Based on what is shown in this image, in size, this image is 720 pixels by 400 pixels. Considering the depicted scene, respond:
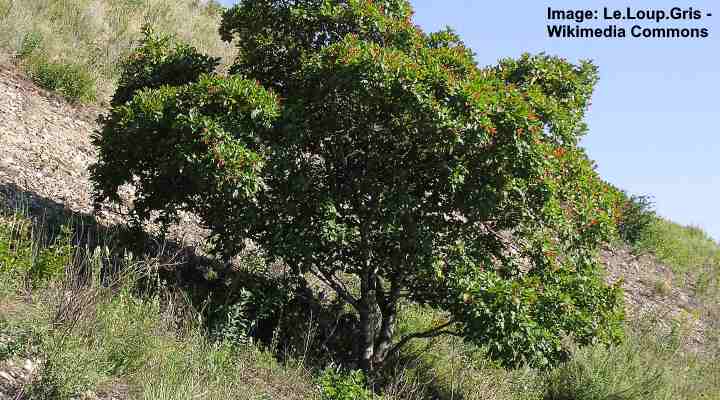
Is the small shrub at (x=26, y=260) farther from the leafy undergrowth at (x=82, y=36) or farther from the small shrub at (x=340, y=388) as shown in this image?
the leafy undergrowth at (x=82, y=36)

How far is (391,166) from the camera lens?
659 cm

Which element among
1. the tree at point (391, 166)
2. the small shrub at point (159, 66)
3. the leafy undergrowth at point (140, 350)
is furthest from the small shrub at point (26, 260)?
the small shrub at point (159, 66)

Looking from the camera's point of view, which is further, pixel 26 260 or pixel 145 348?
pixel 26 260

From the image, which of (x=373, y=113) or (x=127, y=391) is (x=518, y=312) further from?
(x=127, y=391)

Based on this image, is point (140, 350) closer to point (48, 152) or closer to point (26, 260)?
point (26, 260)

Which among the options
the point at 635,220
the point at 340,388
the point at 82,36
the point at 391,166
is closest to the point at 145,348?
the point at 340,388

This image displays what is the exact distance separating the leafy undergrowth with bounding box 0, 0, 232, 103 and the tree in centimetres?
504

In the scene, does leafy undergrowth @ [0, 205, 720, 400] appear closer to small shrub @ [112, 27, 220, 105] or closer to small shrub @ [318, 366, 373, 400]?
small shrub @ [318, 366, 373, 400]

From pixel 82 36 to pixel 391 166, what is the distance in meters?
9.47

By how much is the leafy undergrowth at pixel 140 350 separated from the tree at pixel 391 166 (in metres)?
0.83

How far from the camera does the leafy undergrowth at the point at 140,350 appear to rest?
4.77 metres

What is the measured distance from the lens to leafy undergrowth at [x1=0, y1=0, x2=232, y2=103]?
11531mm

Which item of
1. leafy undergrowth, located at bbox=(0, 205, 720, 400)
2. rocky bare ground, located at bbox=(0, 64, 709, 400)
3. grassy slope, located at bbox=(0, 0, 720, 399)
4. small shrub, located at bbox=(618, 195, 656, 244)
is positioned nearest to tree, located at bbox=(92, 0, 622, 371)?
leafy undergrowth, located at bbox=(0, 205, 720, 400)

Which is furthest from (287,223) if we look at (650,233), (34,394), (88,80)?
(650,233)
